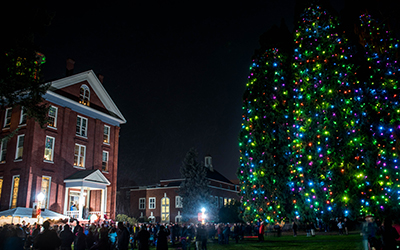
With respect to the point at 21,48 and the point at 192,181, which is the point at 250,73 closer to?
→ the point at 21,48

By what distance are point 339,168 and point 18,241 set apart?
609 inches

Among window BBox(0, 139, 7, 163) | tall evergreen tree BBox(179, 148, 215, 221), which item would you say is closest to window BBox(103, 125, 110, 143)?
window BBox(0, 139, 7, 163)

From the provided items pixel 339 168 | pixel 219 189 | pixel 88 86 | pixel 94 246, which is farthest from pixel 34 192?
pixel 219 189

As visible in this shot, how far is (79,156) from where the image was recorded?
101 ft

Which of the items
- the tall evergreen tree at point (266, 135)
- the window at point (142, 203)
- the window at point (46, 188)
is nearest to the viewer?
the tall evergreen tree at point (266, 135)

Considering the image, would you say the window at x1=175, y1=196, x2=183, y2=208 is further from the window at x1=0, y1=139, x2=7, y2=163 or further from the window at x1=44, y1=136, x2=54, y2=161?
the window at x1=0, y1=139, x2=7, y2=163

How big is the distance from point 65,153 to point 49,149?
1528 mm

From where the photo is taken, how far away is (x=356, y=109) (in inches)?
693

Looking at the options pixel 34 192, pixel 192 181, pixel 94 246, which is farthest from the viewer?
pixel 192 181

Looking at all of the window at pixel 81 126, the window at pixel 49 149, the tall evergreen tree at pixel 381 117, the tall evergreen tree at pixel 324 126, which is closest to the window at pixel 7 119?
the window at pixel 49 149

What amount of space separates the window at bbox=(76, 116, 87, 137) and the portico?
3.95 meters

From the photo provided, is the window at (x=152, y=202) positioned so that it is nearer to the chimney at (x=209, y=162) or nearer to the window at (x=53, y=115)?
the chimney at (x=209, y=162)

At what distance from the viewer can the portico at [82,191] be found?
2767 cm

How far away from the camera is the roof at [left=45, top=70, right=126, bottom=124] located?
29016mm
